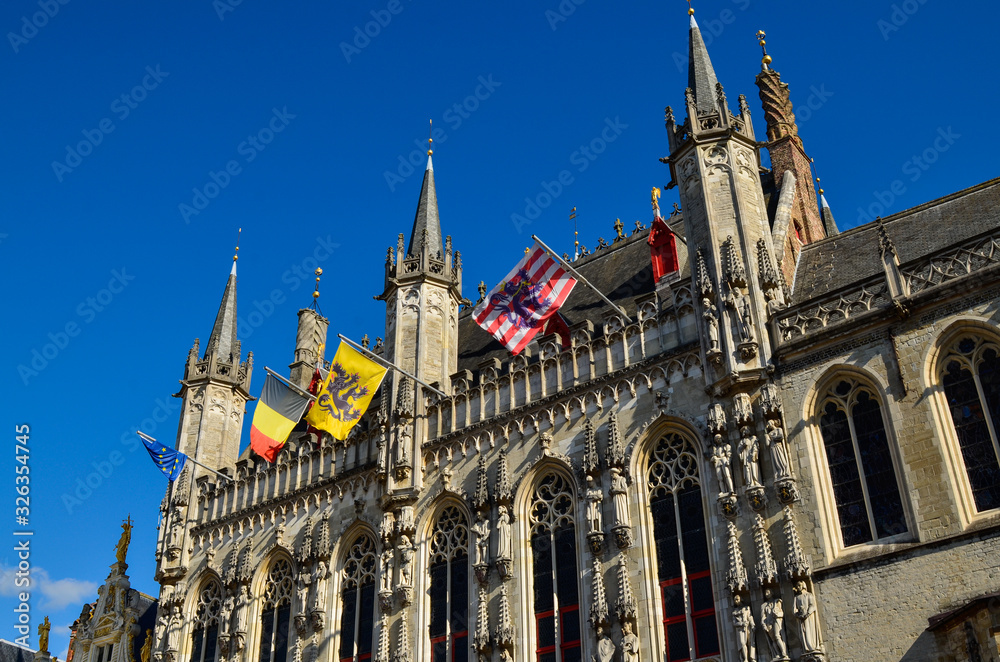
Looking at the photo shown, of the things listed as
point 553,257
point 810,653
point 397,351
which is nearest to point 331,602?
point 397,351

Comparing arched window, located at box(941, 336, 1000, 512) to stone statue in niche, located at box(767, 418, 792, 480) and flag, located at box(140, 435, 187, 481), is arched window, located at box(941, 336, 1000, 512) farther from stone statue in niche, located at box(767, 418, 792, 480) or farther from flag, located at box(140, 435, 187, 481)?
flag, located at box(140, 435, 187, 481)

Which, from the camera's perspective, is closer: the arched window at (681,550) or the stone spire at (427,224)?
the arched window at (681,550)

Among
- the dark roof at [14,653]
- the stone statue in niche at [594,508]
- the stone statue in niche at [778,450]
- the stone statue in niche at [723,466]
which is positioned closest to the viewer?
the stone statue in niche at [778,450]

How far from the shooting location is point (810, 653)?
65.5ft

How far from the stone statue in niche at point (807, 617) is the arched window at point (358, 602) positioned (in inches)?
Result: 489

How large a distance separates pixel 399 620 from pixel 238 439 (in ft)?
44.7

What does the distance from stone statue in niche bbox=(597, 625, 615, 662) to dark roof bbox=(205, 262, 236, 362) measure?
21.2 m

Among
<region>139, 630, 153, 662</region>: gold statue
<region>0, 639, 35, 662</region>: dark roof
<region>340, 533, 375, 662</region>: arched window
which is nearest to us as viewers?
<region>340, 533, 375, 662</region>: arched window

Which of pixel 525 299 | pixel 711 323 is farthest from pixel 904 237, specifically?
pixel 525 299

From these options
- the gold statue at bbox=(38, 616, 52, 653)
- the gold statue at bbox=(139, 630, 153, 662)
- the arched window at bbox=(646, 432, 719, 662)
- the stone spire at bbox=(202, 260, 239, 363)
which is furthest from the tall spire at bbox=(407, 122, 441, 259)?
the gold statue at bbox=(38, 616, 52, 653)

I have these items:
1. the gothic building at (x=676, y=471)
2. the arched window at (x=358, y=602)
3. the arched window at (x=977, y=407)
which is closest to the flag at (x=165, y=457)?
the gothic building at (x=676, y=471)

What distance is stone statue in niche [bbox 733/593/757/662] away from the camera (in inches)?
814

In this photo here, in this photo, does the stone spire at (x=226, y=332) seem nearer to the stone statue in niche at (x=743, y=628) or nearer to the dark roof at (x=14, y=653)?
the dark roof at (x=14, y=653)

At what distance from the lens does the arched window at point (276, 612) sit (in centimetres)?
3025
